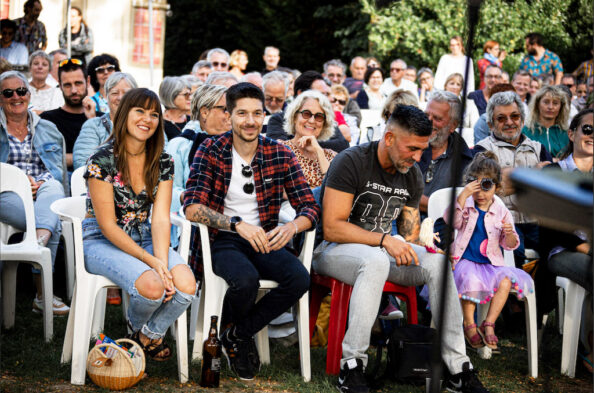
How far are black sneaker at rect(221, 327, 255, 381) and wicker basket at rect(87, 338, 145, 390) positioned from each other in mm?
489

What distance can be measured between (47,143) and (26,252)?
41.8 inches

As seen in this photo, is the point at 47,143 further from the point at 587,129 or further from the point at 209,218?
the point at 587,129

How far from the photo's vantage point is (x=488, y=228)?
439cm

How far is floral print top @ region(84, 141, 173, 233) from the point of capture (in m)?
3.71

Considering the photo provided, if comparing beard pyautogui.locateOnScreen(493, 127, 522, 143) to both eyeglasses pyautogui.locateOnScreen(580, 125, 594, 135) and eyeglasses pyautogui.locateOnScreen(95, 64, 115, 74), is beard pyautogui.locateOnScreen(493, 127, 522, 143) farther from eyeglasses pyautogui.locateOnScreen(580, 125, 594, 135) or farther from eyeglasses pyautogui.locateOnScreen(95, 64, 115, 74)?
eyeglasses pyautogui.locateOnScreen(95, 64, 115, 74)

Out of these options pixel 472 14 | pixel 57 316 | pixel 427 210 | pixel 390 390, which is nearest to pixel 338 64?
pixel 427 210

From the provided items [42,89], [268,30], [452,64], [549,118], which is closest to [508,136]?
[549,118]

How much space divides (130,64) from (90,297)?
482 inches

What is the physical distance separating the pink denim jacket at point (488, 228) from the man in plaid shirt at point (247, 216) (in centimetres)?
86

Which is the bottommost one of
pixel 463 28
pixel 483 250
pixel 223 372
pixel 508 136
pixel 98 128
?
pixel 223 372

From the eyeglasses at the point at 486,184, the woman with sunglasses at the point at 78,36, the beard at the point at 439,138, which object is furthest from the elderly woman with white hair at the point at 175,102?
the woman with sunglasses at the point at 78,36

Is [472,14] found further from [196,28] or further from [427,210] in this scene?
[196,28]

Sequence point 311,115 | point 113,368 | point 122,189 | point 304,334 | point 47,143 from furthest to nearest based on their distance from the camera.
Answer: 1. point 311,115
2. point 47,143
3. point 304,334
4. point 122,189
5. point 113,368

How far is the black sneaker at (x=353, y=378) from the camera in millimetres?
3635
